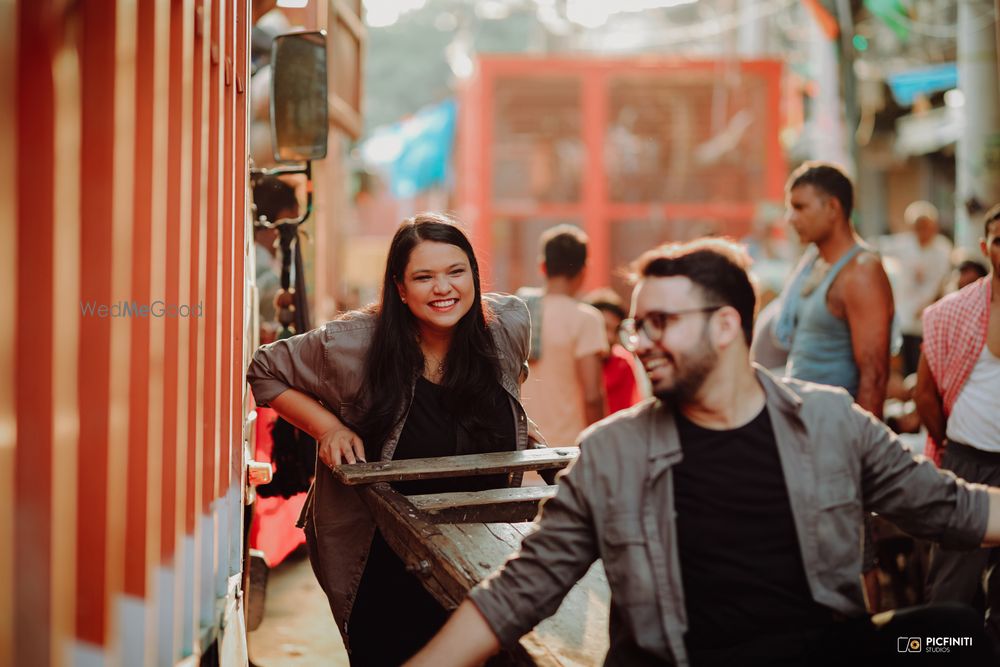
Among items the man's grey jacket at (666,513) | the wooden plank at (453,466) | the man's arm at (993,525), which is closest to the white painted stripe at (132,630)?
the man's grey jacket at (666,513)

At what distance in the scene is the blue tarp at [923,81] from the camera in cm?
1519

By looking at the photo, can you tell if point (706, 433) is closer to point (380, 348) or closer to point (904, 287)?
point (380, 348)

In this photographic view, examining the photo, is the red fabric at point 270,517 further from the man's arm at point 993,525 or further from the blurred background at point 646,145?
the blurred background at point 646,145

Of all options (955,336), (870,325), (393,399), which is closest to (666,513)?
(393,399)

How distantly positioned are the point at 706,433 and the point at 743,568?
287 millimetres

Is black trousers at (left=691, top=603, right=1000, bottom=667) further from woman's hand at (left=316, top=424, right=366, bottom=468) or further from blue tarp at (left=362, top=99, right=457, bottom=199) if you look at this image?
blue tarp at (left=362, top=99, right=457, bottom=199)

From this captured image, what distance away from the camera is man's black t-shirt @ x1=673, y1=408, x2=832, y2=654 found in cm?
233

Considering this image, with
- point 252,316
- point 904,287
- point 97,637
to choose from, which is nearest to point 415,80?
point 904,287

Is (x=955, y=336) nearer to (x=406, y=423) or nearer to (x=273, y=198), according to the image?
(x=406, y=423)

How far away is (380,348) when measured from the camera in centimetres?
364

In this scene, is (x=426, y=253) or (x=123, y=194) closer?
(x=123, y=194)

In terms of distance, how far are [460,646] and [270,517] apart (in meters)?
3.76

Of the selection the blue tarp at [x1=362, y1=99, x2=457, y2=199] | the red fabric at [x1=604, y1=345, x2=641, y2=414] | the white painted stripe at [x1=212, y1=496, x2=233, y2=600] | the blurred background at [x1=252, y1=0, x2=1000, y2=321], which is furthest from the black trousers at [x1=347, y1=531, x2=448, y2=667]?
the blue tarp at [x1=362, y1=99, x2=457, y2=199]

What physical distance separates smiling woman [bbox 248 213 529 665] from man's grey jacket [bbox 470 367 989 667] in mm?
1188
